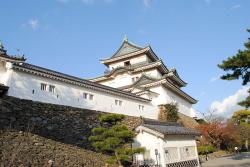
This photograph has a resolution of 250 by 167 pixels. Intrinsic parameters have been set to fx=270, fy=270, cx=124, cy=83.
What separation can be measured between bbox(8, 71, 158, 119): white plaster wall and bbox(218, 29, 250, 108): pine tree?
10607 mm

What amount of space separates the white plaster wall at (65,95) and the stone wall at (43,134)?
0.71 metres

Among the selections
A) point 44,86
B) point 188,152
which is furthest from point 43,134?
point 188,152

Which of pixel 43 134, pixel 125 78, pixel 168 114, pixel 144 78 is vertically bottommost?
pixel 43 134

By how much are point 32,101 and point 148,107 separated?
15.4 metres

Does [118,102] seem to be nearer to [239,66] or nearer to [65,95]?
[65,95]

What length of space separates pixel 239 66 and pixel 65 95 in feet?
39.1

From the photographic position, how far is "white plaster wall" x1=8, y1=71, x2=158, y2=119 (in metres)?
17.1

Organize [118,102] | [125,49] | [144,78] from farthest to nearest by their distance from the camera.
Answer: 1. [125,49]
2. [144,78]
3. [118,102]

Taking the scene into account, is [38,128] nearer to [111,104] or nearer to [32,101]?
[32,101]

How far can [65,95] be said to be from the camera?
781 inches

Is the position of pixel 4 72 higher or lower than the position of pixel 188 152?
higher

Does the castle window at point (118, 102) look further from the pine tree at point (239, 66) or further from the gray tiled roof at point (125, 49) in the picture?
the gray tiled roof at point (125, 49)

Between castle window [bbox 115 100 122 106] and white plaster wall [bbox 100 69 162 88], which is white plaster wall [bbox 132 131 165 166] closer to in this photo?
castle window [bbox 115 100 122 106]

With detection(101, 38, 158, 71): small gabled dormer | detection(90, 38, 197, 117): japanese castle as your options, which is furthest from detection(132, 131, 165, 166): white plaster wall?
detection(101, 38, 158, 71): small gabled dormer
